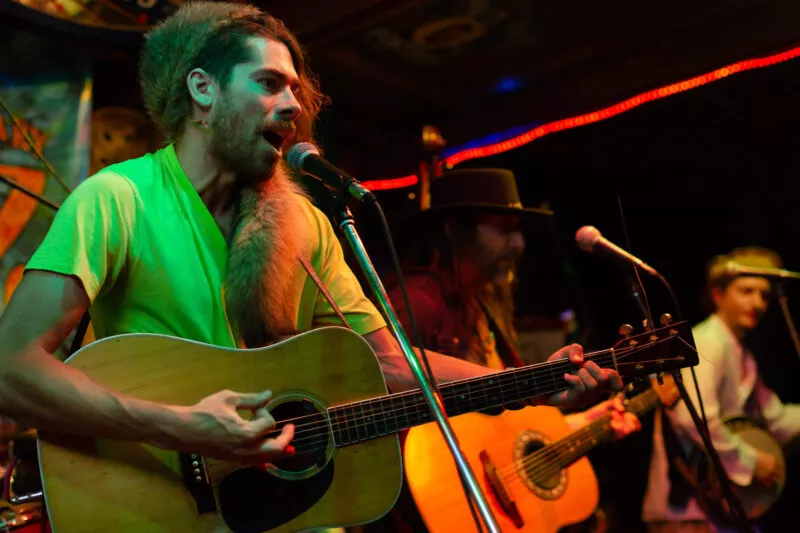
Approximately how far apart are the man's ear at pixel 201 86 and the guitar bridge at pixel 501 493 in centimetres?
183

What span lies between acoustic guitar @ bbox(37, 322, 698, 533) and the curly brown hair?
82 cm

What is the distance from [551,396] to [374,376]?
556mm

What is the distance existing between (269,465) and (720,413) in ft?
12.4

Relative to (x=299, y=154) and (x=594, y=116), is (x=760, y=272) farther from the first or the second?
(x=299, y=154)

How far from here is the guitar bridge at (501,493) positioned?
9.89ft

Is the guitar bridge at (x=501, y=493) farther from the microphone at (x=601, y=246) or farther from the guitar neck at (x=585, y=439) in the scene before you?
the microphone at (x=601, y=246)

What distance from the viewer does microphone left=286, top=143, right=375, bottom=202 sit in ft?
5.60

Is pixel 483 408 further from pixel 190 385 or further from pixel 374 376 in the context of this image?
pixel 190 385

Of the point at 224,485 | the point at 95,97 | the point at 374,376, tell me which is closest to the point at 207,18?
the point at 374,376

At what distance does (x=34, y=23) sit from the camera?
3848 millimetres

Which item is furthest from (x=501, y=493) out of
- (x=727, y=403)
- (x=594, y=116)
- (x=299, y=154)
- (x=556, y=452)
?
(x=594, y=116)

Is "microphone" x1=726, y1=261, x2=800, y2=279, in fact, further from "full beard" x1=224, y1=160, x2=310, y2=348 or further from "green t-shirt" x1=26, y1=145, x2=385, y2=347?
"green t-shirt" x1=26, y1=145, x2=385, y2=347

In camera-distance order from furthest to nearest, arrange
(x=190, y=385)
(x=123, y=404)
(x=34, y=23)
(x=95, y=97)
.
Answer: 1. (x=95, y=97)
2. (x=34, y=23)
3. (x=190, y=385)
4. (x=123, y=404)

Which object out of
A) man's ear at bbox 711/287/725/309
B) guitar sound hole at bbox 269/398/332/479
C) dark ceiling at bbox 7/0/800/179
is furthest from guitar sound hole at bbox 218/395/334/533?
man's ear at bbox 711/287/725/309
